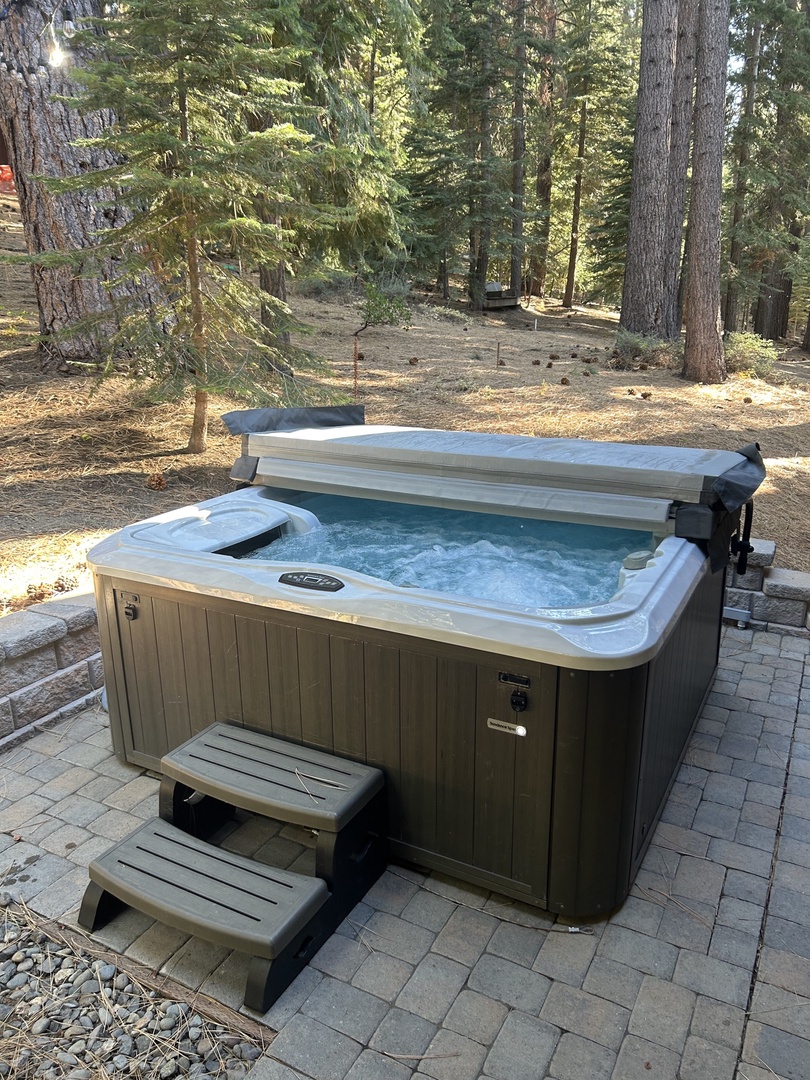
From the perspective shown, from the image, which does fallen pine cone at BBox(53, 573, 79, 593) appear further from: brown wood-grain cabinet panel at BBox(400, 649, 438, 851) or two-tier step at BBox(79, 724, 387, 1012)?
brown wood-grain cabinet panel at BBox(400, 649, 438, 851)

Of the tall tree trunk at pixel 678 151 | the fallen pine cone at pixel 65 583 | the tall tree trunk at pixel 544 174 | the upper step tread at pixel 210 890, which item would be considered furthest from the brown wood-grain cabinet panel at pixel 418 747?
the tall tree trunk at pixel 544 174

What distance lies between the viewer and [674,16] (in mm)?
8031

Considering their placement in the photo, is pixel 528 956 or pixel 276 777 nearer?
pixel 528 956

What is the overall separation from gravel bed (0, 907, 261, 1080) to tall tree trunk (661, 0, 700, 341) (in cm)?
912

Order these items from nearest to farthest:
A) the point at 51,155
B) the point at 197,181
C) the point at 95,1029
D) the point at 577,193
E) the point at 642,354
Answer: the point at 95,1029 → the point at 197,181 → the point at 51,155 → the point at 642,354 → the point at 577,193

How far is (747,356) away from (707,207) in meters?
1.61

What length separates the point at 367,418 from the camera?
555 cm

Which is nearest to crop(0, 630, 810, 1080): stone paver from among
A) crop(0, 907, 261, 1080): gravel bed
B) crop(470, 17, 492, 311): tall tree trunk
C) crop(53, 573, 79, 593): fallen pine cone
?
crop(0, 907, 261, 1080): gravel bed

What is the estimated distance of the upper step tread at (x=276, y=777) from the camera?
5.81ft

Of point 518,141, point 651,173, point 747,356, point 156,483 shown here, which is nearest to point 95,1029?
point 156,483

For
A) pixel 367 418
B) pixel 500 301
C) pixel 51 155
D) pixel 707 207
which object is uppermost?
pixel 51 155

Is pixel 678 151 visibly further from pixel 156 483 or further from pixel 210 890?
pixel 210 890

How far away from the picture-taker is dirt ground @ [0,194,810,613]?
149 inches

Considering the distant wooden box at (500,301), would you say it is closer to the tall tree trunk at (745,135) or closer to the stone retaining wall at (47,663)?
the tall tree trunk at (745,135)
